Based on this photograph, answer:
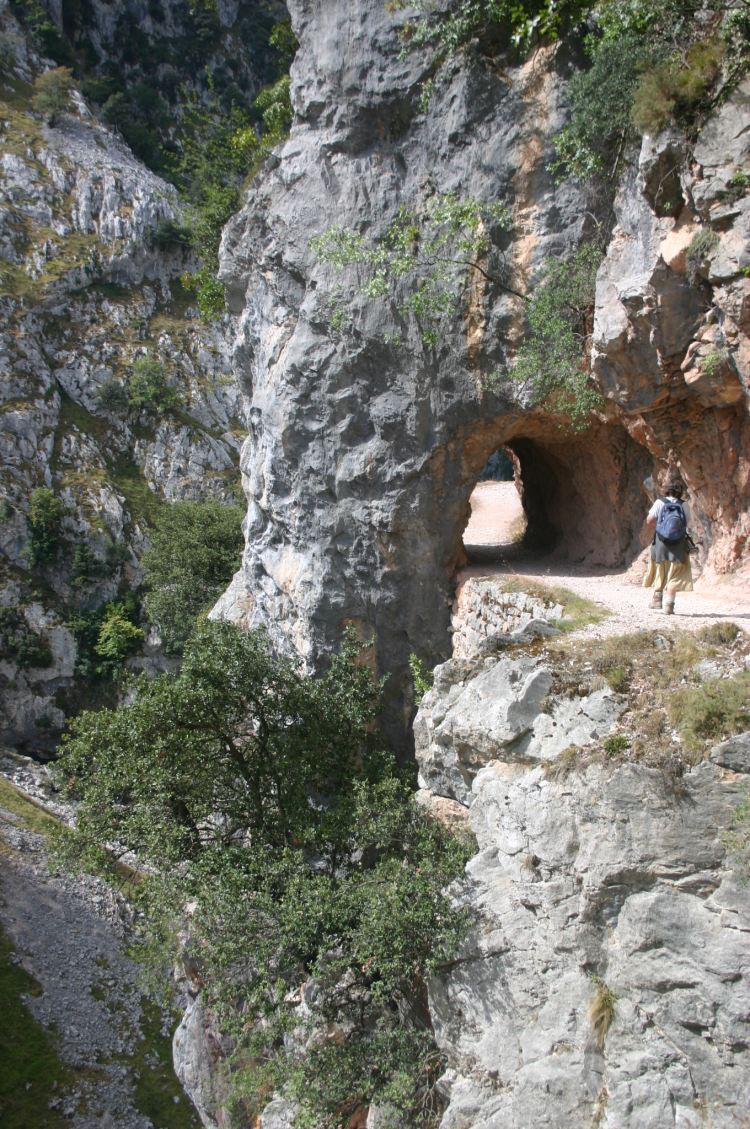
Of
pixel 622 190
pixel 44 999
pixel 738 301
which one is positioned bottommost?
pixel 44 999

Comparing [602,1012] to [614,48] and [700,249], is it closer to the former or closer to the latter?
[700,249]

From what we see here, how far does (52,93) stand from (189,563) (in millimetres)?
38063

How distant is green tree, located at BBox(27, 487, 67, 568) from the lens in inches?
1250

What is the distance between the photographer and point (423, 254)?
13469mm

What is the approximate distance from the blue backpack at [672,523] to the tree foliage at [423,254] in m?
6.41

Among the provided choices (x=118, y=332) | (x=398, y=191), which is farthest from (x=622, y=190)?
(x=118, y=332)

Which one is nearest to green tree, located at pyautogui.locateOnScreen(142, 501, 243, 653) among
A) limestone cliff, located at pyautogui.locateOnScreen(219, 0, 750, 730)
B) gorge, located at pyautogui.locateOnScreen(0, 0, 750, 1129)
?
gorge, located at pyautogui.locateOnScreen(0, 0, 750, 1129)

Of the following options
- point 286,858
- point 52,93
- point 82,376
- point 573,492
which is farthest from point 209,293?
point 52,93

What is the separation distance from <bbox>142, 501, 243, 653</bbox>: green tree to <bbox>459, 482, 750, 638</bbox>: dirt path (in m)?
10.3

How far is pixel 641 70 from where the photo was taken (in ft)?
32.0

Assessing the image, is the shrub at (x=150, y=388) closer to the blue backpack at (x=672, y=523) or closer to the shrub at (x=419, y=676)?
the shrub at (x=419, y=676)

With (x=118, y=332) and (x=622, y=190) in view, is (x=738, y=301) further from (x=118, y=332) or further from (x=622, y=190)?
(x=118, y=332)

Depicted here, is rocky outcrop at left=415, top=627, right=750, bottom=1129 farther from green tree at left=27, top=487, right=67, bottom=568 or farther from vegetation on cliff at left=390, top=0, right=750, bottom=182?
green tree at left=27, top=487, right=67, bottom=568

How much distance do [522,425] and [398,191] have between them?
216 inches
